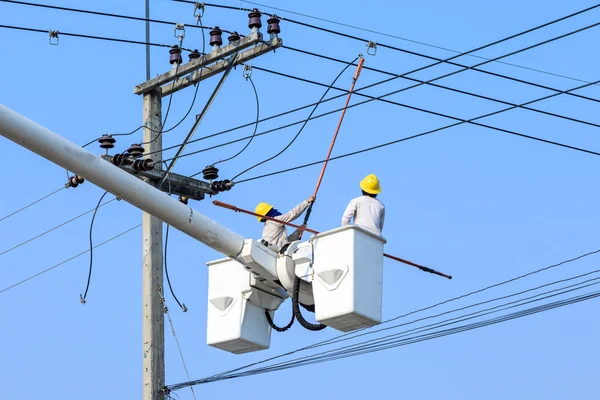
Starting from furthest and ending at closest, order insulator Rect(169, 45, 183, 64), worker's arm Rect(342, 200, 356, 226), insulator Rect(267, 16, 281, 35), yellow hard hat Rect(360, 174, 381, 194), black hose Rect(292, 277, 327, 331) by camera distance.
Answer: insulator Rect(169, 45, 183, 64) < insulator Rect(267, 16, 281, 35) < yellow hard hat Rect(360, 174, 381, 194) < worker's arm Rect(342, 200, 356, 226) < black hose Rect(292, 277, 327, 331)

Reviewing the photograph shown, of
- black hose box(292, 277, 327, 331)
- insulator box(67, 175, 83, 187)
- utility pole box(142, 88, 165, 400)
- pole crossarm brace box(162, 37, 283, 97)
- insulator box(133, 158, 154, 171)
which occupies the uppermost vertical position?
pole crossarm brace box(162, 37, 283, 97)

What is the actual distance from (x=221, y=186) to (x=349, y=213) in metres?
2.61

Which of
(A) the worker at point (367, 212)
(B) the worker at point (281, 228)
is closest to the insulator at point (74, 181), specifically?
(B) the worker at point (281, 228)

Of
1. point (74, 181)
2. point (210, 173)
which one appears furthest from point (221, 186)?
point (74, 181)

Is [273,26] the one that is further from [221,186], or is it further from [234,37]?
[221,186]

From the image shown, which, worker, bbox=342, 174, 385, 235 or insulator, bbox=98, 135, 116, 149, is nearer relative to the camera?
worker, bbox=342, 174, 385, 235

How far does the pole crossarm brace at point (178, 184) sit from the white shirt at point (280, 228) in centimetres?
141

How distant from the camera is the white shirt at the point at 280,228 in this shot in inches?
635

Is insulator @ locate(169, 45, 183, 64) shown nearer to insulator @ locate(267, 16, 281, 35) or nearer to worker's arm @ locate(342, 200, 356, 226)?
insulator @ locate(267, 16, 281, 35)

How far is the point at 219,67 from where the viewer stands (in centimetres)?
1733

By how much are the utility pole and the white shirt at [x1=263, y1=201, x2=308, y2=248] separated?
4.87 ft

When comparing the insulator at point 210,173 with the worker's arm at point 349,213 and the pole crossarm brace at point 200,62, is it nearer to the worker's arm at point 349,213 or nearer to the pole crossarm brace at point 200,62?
the pole crossarm brace at point 200,62

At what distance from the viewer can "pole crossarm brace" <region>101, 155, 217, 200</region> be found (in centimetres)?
1703

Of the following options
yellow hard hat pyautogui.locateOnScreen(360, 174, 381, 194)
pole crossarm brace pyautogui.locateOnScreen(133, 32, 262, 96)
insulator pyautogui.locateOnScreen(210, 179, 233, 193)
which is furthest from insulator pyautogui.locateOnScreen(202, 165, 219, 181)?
yellow hard hat pyautogui.locateOnScreen(360, 174, 381, 194)
